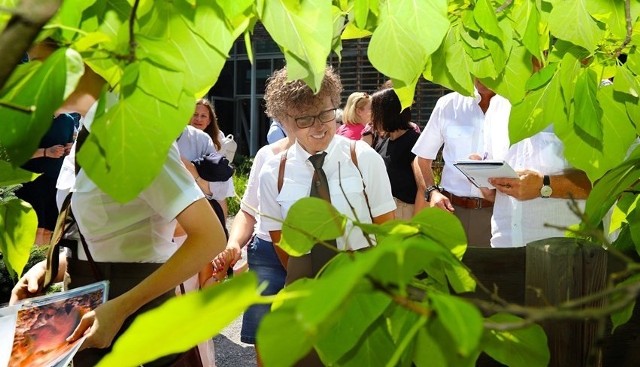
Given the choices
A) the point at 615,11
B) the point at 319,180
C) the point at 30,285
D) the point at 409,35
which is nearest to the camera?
the point at 409,35

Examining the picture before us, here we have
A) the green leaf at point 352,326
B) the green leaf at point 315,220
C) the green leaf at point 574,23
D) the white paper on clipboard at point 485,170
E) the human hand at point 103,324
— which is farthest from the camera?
the white paper on clipboard at point 485,170

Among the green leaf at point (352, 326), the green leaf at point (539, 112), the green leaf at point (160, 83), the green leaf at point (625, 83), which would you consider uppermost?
the green leaf at point (160, 83)

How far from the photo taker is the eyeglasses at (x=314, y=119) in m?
3.56

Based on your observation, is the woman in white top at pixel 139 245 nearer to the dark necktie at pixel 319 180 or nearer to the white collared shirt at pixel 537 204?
the dark necktie at pixel 319 180

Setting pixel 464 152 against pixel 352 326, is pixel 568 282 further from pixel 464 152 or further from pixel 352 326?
pixel 464 152

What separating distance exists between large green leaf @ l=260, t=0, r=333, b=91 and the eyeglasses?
2621mm

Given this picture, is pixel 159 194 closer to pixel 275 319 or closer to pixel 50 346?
pixel 50 346

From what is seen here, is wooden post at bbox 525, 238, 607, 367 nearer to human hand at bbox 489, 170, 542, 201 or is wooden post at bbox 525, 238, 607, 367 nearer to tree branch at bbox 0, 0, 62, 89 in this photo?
tree branch at bbox 0, 0, 62, 89

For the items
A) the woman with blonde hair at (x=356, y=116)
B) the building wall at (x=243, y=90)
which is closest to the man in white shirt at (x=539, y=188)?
the woman with blonde hair at (x=356, y=116)

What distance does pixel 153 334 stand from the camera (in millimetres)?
437

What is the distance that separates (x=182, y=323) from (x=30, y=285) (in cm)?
225

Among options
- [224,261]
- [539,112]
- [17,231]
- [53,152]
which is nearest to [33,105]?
[17,231]

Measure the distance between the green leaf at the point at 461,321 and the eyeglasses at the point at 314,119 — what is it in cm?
309

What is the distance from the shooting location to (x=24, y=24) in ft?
2.01
